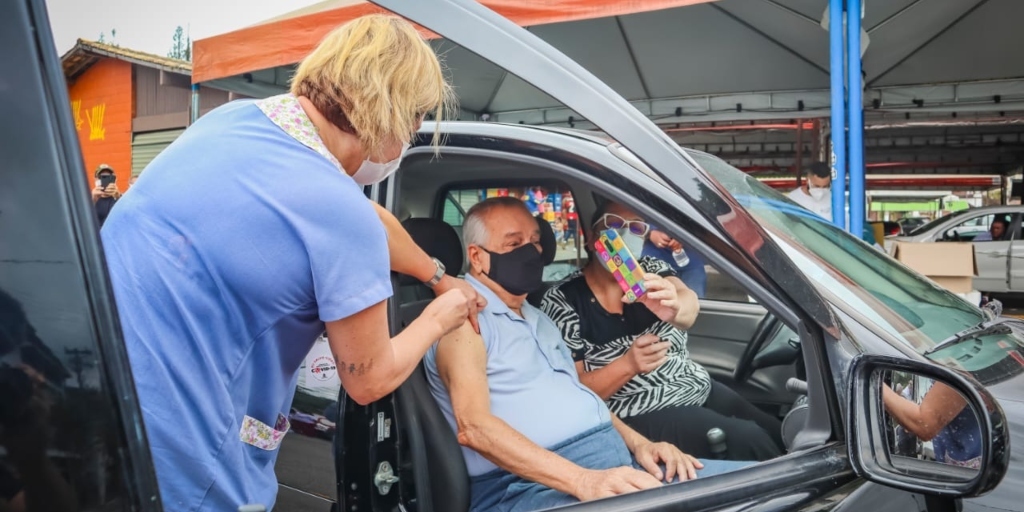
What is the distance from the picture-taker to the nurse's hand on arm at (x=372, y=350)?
103 centimetres

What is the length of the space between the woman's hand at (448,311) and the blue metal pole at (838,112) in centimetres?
411

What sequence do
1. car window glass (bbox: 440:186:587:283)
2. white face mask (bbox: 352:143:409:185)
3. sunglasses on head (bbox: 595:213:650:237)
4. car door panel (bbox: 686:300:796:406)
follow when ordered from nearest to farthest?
1. white face mask (bbox: 352:143:409:185)
2. sunglasses on head (bbox: 595:213:650:237)
3. car window glass (bbox: 440:186:587:283)
4. car door panel (bbox: 686:300:796:406)

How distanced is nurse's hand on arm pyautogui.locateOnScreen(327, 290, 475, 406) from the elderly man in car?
20.7 inches

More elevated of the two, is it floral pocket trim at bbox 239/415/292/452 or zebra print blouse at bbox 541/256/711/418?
floral pocket trim at bbox 239/415/292/452

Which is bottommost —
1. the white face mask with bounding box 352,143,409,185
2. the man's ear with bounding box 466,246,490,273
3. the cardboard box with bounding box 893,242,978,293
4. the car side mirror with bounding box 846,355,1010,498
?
the cardboard box with bounding box 893,242,978,293

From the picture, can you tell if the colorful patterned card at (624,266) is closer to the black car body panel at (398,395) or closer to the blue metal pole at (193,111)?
the black car body panel at (398,395)

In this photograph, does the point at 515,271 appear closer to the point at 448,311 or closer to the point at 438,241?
the point at 438,241

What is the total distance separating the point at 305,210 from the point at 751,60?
6.76m

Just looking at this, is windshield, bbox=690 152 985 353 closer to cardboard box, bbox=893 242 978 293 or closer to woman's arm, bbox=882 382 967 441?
woman's arm, bbox=882 382 967 441

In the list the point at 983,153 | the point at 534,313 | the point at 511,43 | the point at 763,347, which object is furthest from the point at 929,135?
the point at 511,43

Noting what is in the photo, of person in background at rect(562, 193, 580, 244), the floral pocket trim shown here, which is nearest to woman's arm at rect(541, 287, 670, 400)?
person in background at rect(562, 193, 580, 244)

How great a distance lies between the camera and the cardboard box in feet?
14.0

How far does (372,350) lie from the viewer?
107 centimetres

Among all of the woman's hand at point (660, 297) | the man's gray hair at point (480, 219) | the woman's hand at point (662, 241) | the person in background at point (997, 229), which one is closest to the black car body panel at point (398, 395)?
the man's gray hair at point (480, 219)
